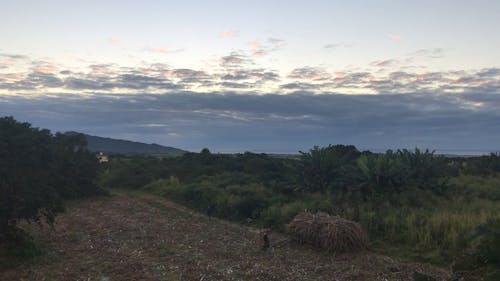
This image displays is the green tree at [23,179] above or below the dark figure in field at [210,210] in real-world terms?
above

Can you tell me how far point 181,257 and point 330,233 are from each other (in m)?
4.05

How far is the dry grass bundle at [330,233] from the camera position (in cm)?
1123

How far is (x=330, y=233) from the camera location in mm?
11359

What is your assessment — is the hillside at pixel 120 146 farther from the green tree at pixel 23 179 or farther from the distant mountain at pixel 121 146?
the green tree at pixel 23 179

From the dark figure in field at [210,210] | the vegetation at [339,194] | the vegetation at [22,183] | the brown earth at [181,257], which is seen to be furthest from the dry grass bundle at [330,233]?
the vegetation at [22,183]

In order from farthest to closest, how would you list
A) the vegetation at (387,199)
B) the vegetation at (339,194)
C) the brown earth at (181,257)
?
1. the vegetation at (387,199)
2. the vegetation at (339,194)
3. the brown earth at (181,257)

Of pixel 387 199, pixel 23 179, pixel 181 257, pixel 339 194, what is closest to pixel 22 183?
pixel 23 179

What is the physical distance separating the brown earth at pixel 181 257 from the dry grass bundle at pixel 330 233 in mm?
298

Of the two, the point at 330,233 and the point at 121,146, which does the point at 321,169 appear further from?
the point at 121,146

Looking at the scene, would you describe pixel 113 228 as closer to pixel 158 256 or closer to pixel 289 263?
pixel 158 256

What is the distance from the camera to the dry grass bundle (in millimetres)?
11234

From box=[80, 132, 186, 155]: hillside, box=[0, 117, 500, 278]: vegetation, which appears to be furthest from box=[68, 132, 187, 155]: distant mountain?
box=[0, 117, 500, 278]: vegetation

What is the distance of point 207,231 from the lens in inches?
575

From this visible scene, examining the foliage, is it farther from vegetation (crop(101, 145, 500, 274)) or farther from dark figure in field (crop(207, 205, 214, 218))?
dark figure in field (crop(207, 205, 214, 218))
